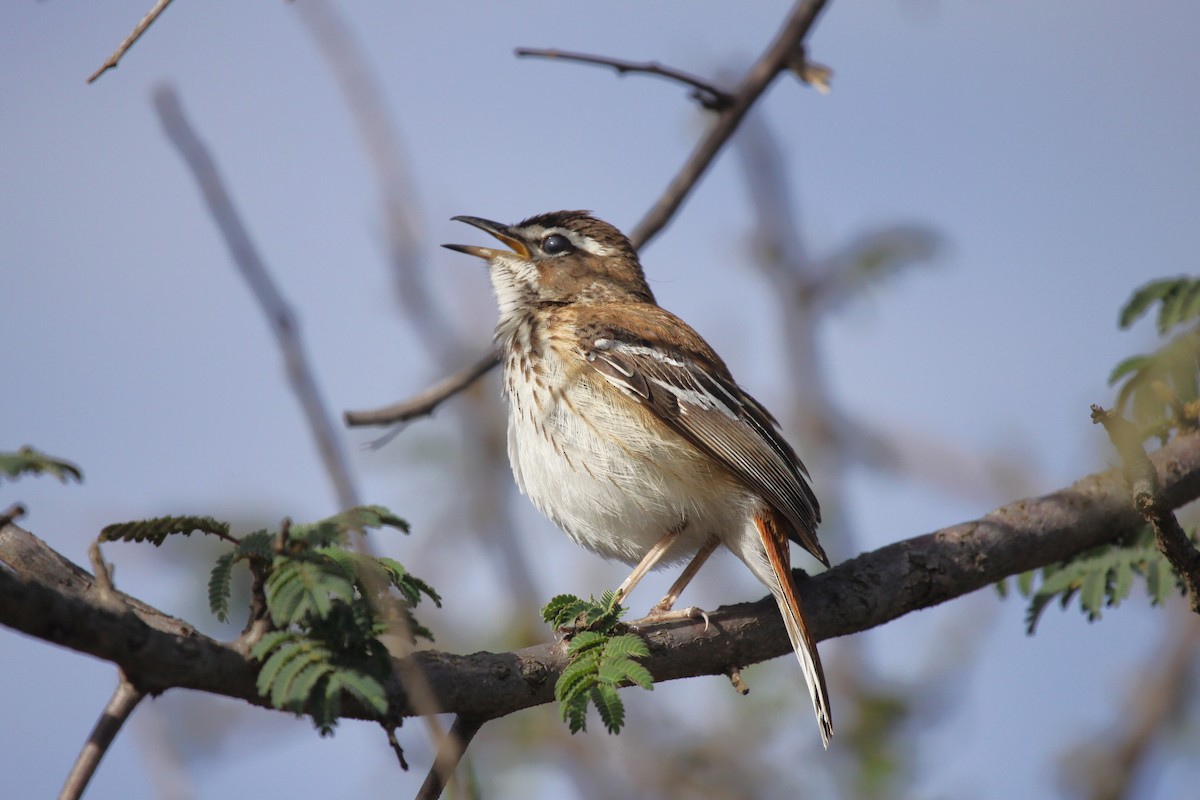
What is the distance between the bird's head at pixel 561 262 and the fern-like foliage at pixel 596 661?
133 inches

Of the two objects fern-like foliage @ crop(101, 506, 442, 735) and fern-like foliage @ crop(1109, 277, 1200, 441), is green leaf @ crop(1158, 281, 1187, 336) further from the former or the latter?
fern-like foliage @ crop(101, 506, 442, 735)

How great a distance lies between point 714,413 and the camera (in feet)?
22.9

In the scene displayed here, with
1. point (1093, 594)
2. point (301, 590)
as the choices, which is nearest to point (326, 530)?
point (301, 590)

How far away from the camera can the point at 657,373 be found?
7102mm

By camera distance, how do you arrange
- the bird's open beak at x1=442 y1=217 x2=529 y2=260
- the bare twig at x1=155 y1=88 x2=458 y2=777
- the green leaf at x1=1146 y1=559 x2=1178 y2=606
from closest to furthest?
the bare twig at x1=155 y1=88 x2=458 y2=777, the green leaf at x1=1146 y1=559 x2=1178 y2=606, the bird's open beak at x1=442 y1=217 x2=529 y2=260

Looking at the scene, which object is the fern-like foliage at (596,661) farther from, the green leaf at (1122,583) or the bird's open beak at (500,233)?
the bird's open beak at (500,233)

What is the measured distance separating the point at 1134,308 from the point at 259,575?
5.36m

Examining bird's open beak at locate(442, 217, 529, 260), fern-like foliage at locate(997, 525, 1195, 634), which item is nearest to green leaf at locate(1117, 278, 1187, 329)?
fern-like foliage at locate(997, 525, 1195, 634)

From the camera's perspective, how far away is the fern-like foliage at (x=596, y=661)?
14.8ft

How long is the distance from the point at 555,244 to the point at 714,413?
7.78 ft

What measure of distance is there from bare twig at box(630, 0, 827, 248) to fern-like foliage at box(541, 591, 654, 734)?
3160mm

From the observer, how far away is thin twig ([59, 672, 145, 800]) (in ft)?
10.4

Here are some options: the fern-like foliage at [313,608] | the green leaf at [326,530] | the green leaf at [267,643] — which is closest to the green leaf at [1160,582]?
the fern-like foliage at [313,608]

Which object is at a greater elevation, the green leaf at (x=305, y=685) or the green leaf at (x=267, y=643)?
the green leaf at (x=267, y=643)
